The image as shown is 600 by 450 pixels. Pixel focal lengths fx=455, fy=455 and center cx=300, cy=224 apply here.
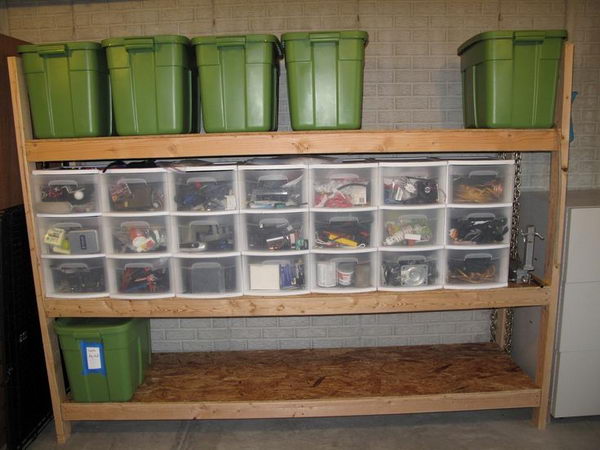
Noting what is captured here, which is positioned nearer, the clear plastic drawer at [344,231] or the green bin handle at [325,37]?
the green bin handle at [325,37]

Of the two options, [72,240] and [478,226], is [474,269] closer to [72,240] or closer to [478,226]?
[478,226]

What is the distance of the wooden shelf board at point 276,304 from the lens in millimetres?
2287

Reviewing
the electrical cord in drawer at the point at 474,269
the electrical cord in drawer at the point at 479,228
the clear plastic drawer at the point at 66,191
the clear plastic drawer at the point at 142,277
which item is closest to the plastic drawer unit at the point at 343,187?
the electrical cord in drawer at the point at 479,228

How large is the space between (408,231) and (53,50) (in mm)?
1905

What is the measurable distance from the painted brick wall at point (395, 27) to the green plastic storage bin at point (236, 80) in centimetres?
70

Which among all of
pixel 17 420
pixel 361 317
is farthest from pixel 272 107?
pixel 17 420

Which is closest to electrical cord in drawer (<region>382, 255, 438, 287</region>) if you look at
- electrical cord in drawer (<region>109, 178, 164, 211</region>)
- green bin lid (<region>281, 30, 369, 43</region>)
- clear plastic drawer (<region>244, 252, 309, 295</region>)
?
clear plastic drawer (<region>244, 252, 309, 295</region>)

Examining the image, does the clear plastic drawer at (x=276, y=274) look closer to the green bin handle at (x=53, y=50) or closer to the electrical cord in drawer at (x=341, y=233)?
the electrical cord in drawer at (x=341, y=233)

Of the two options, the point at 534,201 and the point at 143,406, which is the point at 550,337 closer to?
the point at 534,201

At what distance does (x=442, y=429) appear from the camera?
8.07 feet

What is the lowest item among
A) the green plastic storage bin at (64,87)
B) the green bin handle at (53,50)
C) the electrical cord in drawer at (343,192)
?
the electrical cord in drawer at (343,192)

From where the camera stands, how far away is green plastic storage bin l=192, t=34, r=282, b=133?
2.12m

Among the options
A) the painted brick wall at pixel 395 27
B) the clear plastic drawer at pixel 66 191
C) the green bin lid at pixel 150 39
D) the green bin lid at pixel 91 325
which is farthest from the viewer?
the painted brick wall at pixel 395 27

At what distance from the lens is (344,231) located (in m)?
2.31
